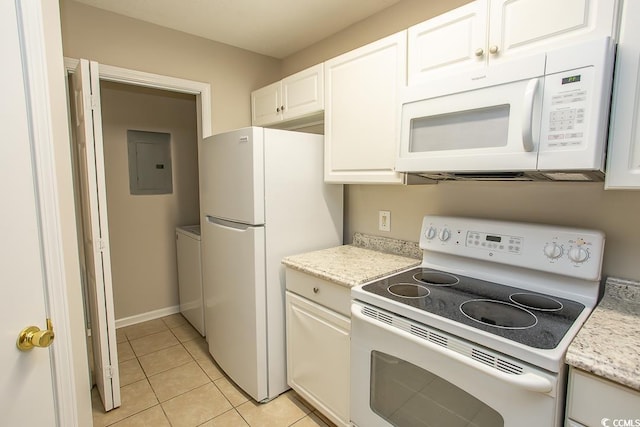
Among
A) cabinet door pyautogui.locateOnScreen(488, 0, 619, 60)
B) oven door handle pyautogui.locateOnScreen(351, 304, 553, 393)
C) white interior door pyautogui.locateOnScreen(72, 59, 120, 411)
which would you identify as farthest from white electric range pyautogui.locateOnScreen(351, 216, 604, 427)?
white interior door pyautogui.locateOnScreen(72, 59, 120, 411)

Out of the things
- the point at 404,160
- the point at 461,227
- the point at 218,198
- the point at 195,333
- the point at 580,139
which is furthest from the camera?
the point at 195,333

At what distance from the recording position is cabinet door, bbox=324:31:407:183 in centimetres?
160

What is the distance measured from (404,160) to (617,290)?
3.12 feet

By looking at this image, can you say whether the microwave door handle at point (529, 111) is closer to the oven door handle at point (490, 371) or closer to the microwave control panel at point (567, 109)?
the microwave control panel at point (567, 109)

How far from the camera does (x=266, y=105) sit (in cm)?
250

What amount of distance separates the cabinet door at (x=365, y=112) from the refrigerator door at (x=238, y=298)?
24.9 inches

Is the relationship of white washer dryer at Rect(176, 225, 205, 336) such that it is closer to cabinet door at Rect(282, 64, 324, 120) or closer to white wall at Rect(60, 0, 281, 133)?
white wall at Rect(60, 0, 281, 133)

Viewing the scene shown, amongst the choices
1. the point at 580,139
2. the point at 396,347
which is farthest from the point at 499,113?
the point at 396,347

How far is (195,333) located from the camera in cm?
285

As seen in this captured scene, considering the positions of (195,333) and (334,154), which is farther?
(195,333)

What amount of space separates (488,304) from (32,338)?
1.42 meters

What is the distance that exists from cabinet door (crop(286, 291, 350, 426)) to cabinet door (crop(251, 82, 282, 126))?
132cm

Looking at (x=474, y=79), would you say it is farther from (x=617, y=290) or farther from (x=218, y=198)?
(x=218, y=198)

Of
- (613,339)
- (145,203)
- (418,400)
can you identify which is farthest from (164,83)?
(613,339)
